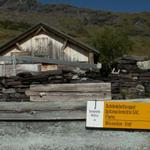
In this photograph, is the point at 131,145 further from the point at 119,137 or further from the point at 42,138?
the point at 42,138

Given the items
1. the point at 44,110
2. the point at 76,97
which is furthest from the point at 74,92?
the point at 44,110

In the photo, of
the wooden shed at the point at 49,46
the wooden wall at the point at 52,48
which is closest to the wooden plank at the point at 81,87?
the wooden shed at the point at 49,46

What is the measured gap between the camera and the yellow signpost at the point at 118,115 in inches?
164

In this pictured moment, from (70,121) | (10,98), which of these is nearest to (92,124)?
(70,121)

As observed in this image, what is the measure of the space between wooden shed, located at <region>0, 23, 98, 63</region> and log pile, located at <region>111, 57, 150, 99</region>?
19113mm

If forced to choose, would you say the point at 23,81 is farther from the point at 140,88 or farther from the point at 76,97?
the point at 140,88

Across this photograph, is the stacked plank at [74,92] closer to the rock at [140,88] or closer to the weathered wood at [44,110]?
the weathered wood at [44,110]

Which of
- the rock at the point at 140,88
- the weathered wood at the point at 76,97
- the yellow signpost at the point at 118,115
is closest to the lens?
the yellow signpost at the point at 118,115

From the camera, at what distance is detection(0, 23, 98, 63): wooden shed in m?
26.6

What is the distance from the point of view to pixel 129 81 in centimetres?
646

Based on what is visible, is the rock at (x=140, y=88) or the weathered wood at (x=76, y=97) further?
the rock at (x=140, y=88)

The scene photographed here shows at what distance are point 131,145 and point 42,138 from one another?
0.95m

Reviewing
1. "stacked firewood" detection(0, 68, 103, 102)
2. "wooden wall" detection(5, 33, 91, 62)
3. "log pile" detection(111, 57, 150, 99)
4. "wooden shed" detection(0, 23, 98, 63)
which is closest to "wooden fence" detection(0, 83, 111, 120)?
"stacked firewood" detection(0, 68, 103, 102)

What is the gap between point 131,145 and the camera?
427 cm
